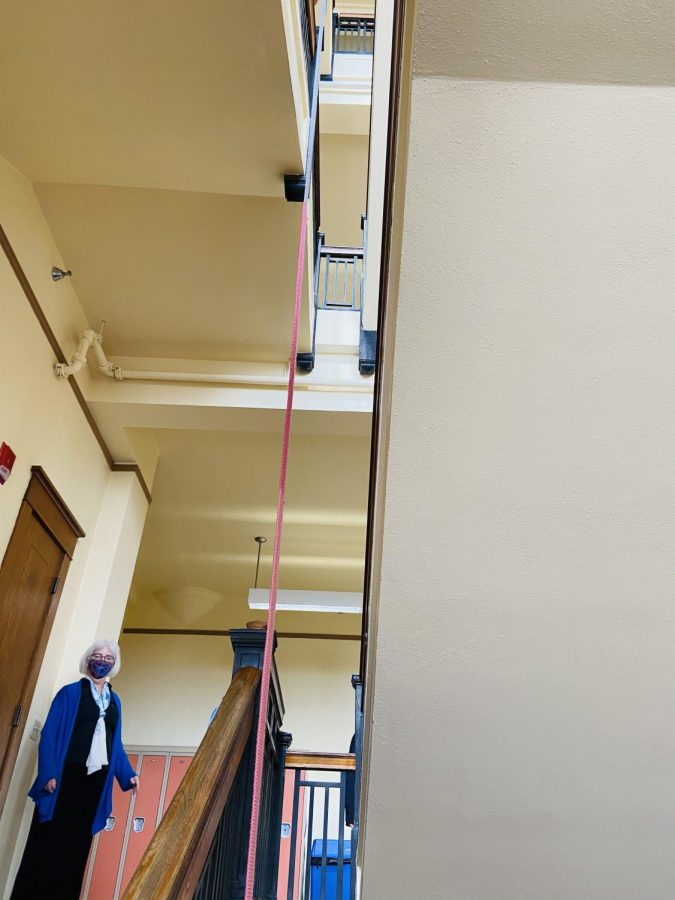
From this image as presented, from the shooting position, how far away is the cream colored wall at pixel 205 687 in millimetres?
7055

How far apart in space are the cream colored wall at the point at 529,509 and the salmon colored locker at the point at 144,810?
5.00 m

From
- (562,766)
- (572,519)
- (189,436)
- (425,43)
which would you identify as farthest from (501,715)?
(189,436)

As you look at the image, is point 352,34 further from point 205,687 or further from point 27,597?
point 205,687

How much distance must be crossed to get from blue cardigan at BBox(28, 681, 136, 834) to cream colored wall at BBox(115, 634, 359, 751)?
3319mm

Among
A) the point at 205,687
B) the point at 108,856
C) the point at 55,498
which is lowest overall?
the point at 108,856

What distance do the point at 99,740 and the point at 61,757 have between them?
0.19 meters

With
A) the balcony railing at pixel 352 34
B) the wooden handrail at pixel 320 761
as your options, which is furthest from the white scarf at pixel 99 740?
the balcony railing at pixel 352 34

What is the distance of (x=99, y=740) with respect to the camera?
3.59m

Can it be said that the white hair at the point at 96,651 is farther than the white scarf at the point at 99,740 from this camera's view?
Yes

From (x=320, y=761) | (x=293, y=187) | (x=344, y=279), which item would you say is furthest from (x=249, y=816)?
(x=344, y=279)

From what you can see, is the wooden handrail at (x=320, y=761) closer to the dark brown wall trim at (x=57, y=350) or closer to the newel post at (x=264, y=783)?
the newel post at (x=264, y=783)

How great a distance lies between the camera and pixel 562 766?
5.58 ft

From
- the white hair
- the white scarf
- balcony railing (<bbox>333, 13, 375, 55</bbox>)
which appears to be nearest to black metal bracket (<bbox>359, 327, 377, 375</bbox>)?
the white hair

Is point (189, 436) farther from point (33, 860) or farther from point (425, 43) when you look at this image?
point (425, 43)
